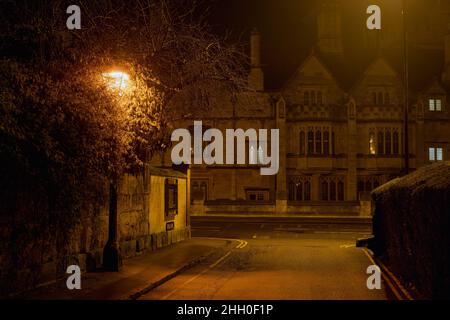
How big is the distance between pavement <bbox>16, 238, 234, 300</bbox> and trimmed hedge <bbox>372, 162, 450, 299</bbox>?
5.29 meters

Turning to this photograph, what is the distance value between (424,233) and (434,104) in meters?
39.9

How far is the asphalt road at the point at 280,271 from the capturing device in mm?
11656

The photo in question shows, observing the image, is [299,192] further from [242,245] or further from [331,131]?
[242,245]

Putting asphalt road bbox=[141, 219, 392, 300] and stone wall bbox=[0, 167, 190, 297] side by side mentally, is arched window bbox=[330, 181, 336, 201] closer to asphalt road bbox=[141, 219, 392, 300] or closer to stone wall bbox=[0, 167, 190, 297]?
asphalt road bbox=[141, 219, 392, 300]

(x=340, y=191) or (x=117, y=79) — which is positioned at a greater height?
(x=117, y=79)

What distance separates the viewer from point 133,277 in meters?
13.6

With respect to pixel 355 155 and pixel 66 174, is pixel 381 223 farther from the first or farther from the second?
pixel 355 155

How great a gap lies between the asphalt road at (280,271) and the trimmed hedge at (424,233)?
2.80 ft

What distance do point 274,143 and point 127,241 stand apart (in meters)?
29.7

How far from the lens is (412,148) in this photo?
1805 inches

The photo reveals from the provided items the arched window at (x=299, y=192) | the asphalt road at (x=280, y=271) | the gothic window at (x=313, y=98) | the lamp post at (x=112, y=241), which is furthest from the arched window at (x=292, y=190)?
the lamp post at (x=112, y=241)

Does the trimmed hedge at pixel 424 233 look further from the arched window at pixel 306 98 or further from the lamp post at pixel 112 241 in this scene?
the arched window at pixel 306 98

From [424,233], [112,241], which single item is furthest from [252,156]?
[424,233]
